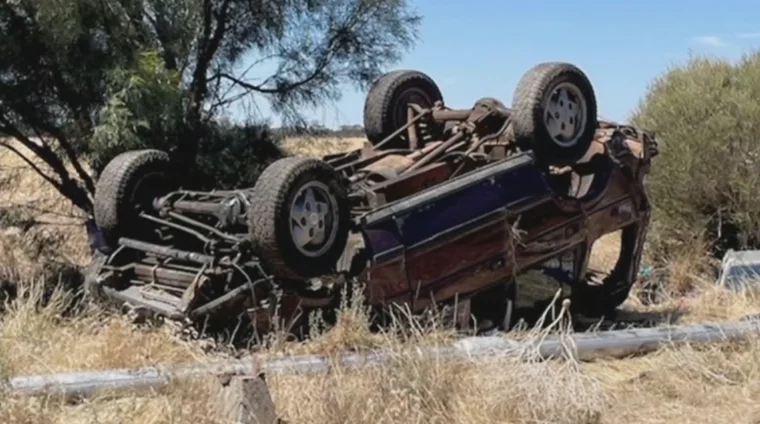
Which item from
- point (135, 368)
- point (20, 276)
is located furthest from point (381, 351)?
point (20, 276)

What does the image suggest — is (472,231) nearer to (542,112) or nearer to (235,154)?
(542,112)

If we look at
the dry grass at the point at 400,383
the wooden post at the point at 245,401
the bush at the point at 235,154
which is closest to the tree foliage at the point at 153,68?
the bush at the point at 235,154

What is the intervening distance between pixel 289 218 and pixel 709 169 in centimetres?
830

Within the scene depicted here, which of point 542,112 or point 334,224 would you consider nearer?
point 334,224

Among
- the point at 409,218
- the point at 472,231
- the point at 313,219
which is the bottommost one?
the point at 472,231

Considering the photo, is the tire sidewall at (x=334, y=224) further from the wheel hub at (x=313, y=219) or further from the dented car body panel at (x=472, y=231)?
the dented car body panel at (x=472, y=231)

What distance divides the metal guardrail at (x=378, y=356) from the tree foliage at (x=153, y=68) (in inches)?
162

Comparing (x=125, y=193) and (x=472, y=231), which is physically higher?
(x=125, y=193)

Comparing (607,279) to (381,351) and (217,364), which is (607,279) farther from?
(217,364)

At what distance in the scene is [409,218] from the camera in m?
7.08

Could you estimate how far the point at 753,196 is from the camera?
42.1 feet

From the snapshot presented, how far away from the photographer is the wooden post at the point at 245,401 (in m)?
4.64

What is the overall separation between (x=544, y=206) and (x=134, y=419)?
4.06 metres

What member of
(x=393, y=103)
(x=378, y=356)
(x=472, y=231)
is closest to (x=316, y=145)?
(x=393, y=103)
